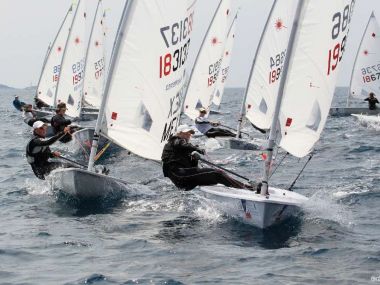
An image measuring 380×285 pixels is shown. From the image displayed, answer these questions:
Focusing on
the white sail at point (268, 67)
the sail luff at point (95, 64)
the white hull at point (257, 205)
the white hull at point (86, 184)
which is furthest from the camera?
the sail luff at point (95, 64)

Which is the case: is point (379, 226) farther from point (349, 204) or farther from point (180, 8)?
point (180, 8)

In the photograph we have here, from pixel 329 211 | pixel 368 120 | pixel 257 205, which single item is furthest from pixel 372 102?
pixel 257 205

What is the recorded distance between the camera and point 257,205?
29.2 feet

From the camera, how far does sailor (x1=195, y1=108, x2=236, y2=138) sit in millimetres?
20109

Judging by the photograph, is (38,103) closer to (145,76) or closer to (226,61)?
(226,61)

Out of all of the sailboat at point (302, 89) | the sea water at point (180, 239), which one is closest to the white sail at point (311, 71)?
the sailboat at point (302, 89)

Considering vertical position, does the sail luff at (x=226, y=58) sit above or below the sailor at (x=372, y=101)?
above

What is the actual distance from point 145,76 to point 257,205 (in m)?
3.42

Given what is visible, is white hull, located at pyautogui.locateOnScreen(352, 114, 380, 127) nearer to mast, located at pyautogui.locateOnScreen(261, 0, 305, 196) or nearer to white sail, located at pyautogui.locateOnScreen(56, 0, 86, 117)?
white sail, located at pyautogui.locateOnScreen(56, 0, 86, 117)

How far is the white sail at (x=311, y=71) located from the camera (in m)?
9.74

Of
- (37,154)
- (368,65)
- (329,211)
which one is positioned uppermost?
(368,65)

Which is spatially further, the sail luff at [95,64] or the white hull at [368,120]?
the sail luff at [95,64]

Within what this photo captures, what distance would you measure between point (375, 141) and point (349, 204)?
1124 centimetres

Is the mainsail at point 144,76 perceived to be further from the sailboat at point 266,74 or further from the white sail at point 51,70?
the white sail at point 51,70
